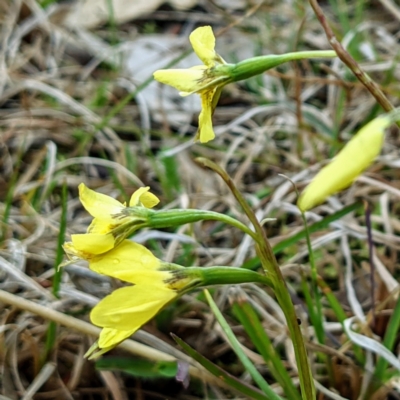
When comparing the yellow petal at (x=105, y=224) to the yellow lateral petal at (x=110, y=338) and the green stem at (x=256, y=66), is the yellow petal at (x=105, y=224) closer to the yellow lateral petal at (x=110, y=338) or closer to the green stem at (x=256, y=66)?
the yellow lateral petal at (x=110, y=338)

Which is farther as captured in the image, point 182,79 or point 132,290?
point 182,79

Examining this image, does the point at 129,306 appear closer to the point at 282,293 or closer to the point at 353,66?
the point at 282,293

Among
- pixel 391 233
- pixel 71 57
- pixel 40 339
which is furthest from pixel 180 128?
pixel 40 339

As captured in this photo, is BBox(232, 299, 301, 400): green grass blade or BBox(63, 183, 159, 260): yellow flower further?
BBox(232, 299, 301, 400): green grass blade

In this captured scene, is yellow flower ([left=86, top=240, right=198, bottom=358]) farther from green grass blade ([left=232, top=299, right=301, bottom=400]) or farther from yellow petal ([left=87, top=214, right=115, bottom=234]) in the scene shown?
green grass blade ([left=232, top=299, right=301, bottom=400])

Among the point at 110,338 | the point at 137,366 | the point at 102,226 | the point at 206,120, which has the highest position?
the point at 206,120

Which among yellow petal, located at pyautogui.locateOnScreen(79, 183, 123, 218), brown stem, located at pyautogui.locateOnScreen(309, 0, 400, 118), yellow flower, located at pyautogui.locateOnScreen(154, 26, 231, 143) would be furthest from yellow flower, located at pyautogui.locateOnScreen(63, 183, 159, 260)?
brown stem, located at pyautogui.locateOnScreen(309, 0, 400, 118)

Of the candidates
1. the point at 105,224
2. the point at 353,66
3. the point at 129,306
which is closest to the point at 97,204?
the point at 105,224
